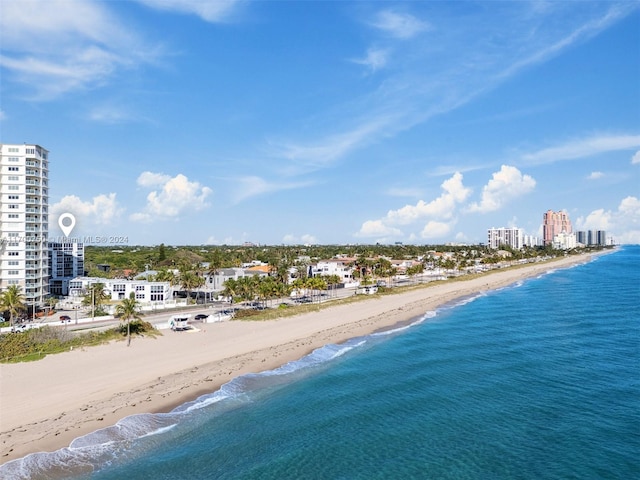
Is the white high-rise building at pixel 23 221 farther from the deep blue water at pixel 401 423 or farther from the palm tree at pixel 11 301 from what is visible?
the deep blue water at pixel 401 423

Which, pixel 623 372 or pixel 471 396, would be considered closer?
pixel 471 396

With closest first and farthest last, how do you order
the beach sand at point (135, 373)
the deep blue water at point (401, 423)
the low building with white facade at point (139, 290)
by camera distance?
the deep blue water at point (401, 423), the beach sand at point (135, 373), the low building with white facade at point (139, 290)

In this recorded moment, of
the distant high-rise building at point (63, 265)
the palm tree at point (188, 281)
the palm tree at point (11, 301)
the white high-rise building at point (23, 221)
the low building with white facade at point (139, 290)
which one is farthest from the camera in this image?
the distant high-rise building at point (63, 265)

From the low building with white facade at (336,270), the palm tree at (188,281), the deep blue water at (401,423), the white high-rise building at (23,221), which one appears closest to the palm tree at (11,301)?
the white high-rise building at (23,221)

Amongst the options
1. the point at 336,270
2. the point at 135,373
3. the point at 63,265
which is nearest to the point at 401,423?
the point at 135,373

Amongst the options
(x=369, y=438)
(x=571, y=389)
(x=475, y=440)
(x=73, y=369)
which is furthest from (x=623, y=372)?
(x=73, y=369)

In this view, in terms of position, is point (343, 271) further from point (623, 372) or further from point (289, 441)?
point (289, 441)

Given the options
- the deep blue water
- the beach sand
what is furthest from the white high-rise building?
the deep blue water

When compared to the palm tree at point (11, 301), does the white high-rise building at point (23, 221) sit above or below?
above
